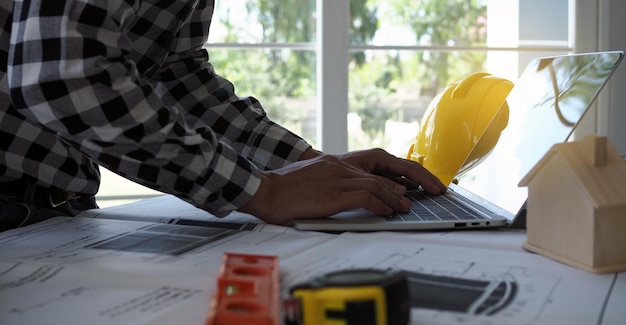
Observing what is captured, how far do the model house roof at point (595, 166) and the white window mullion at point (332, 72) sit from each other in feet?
5.45

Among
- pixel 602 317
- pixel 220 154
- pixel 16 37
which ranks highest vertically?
pixel 16 37

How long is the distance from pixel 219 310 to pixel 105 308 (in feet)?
0.43

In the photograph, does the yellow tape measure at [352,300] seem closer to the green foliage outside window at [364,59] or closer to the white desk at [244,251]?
the white desk at [244,251]

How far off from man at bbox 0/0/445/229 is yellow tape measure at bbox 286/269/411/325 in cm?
40

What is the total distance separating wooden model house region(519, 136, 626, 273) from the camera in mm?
634

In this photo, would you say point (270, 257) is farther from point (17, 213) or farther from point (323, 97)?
point (323, 97)

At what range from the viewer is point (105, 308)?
54cm

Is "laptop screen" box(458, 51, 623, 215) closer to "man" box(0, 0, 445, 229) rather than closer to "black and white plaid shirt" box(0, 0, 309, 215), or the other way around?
"man" box(0, 0, 445, 229)

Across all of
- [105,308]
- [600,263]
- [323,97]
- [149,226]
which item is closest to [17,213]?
[149,226]

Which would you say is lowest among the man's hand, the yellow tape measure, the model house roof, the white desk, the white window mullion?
the white desk

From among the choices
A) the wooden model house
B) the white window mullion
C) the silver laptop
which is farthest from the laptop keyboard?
the white window mullion

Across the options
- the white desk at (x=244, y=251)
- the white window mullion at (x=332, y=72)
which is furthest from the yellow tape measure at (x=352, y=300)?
the white window mullion at (x=332, y=72)

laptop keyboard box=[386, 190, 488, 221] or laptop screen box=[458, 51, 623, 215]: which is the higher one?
laptop screen box=[458, 51, 623, 215]

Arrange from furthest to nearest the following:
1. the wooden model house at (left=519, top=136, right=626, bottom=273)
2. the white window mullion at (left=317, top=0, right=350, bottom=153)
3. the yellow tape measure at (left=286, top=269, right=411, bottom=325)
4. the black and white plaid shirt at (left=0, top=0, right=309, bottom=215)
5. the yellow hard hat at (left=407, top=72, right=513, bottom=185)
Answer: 1. the white window mullion at (left=317, top=0, right=350, bottom=153)
2. the yellow hard hat at (left=407, top=72, right=513, bottom=185)
3. the black and white plaid shirt at (left=0, top=0, right=309, bottom=215)
4. the wooden model house at (left=519, top=136, right=626, bottom=273)
5. the yellow tape measure at (left=286, top=269, right=411, bottom=325)
